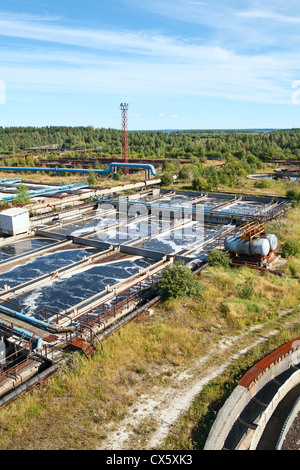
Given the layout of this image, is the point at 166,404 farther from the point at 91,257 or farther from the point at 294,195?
the point at 294,195

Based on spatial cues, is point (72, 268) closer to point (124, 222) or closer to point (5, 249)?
point (5, 249)

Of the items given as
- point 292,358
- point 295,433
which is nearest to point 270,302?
point 292,358

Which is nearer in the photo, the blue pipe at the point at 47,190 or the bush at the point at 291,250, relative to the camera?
the bush at the point at 291,250

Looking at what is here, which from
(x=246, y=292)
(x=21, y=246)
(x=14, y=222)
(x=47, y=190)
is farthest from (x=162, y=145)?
(x=246, y=292)

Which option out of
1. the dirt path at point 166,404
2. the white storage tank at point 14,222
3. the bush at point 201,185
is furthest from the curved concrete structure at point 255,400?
the bush at point 201,185

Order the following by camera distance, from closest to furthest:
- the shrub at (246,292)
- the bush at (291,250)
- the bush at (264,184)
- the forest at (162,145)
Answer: the shrub at (246,292) → the bush at (291,250) → the bush at (264,184) → the forest at (162,145)

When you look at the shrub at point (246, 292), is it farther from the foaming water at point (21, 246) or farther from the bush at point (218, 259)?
the foaming water at point (21, 246)

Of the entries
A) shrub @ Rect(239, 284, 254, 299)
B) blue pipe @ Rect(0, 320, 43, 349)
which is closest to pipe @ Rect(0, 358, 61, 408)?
blue pipe @ Rect(0, 320, 43, 349)
